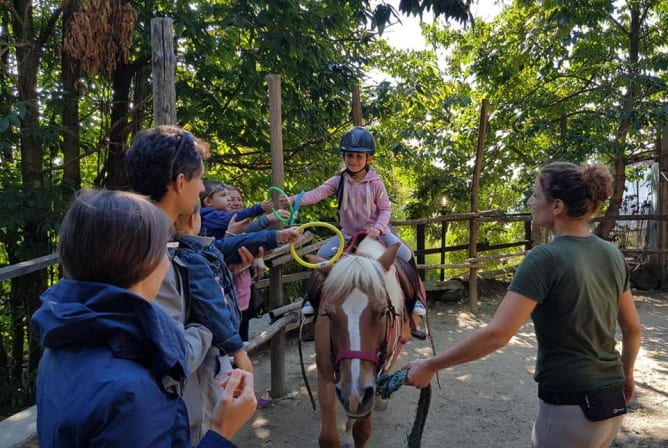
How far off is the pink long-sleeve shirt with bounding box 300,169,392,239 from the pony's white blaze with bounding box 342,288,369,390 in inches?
54.9

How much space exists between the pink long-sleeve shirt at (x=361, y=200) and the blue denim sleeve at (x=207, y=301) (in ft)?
8.02

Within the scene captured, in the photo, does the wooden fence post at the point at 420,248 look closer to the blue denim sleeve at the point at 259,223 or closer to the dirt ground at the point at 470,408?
the dirt ground at the point at 470,408

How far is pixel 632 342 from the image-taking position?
1890 mm

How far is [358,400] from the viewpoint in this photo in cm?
236

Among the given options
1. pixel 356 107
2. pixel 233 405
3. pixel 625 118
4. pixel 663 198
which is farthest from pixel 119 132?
pixel 663 198

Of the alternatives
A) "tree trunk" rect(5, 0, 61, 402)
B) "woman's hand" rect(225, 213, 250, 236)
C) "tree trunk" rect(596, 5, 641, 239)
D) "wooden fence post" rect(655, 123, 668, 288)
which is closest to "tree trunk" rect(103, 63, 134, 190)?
"tree trunk" rect(5, 0, 61, 402)

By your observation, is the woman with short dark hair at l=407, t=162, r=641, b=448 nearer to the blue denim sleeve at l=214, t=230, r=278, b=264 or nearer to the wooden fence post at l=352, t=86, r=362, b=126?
the blue denim sleeve at l=214, t=230, r=278, b=264

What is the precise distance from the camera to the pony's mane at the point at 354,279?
2.65m

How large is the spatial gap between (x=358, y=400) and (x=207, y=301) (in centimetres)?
123

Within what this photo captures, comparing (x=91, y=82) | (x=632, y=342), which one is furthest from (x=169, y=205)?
(x=91, y=82)

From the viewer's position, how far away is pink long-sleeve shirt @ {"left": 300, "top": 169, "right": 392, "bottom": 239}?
398cm

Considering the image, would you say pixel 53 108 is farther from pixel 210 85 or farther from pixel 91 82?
pixel 210 85

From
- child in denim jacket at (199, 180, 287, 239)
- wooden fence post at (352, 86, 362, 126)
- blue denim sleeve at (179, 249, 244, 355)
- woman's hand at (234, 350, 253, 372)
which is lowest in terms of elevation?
woman's hand at (234, 350, 253, 372)

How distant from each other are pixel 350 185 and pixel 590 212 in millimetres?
2468
